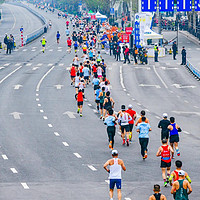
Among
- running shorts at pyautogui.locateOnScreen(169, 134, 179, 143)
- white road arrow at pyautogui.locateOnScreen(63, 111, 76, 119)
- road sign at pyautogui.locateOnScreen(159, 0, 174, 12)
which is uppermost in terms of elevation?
road sign at pyautogui.locateOnScreen(159, 0, 174, 12)

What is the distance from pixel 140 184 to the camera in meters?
19.4

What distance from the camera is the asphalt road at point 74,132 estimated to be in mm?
19422

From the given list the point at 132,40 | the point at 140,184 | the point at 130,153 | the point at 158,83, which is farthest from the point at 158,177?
the point at 132,40

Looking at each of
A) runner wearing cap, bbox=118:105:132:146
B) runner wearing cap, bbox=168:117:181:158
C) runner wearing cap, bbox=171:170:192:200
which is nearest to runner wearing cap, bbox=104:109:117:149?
runner wearing cap, bbox=118:105:132:146

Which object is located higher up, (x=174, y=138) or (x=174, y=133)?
(x=174, y=133)

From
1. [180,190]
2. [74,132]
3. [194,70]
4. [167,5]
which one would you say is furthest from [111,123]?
[167,5]

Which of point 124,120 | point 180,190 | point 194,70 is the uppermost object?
point 180,190

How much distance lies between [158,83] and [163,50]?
20.3m

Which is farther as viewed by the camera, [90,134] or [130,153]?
[90,134]

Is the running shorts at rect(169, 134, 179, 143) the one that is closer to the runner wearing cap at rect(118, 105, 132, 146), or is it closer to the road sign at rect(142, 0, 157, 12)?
the runner wearing cap at rect(118, 105, 132, 146)

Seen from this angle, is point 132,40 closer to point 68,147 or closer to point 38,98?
point 38,98

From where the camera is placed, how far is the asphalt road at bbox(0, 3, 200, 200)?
1942 cm

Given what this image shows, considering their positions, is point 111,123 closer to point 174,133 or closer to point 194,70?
point 174,133

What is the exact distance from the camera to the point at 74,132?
1133 inches
